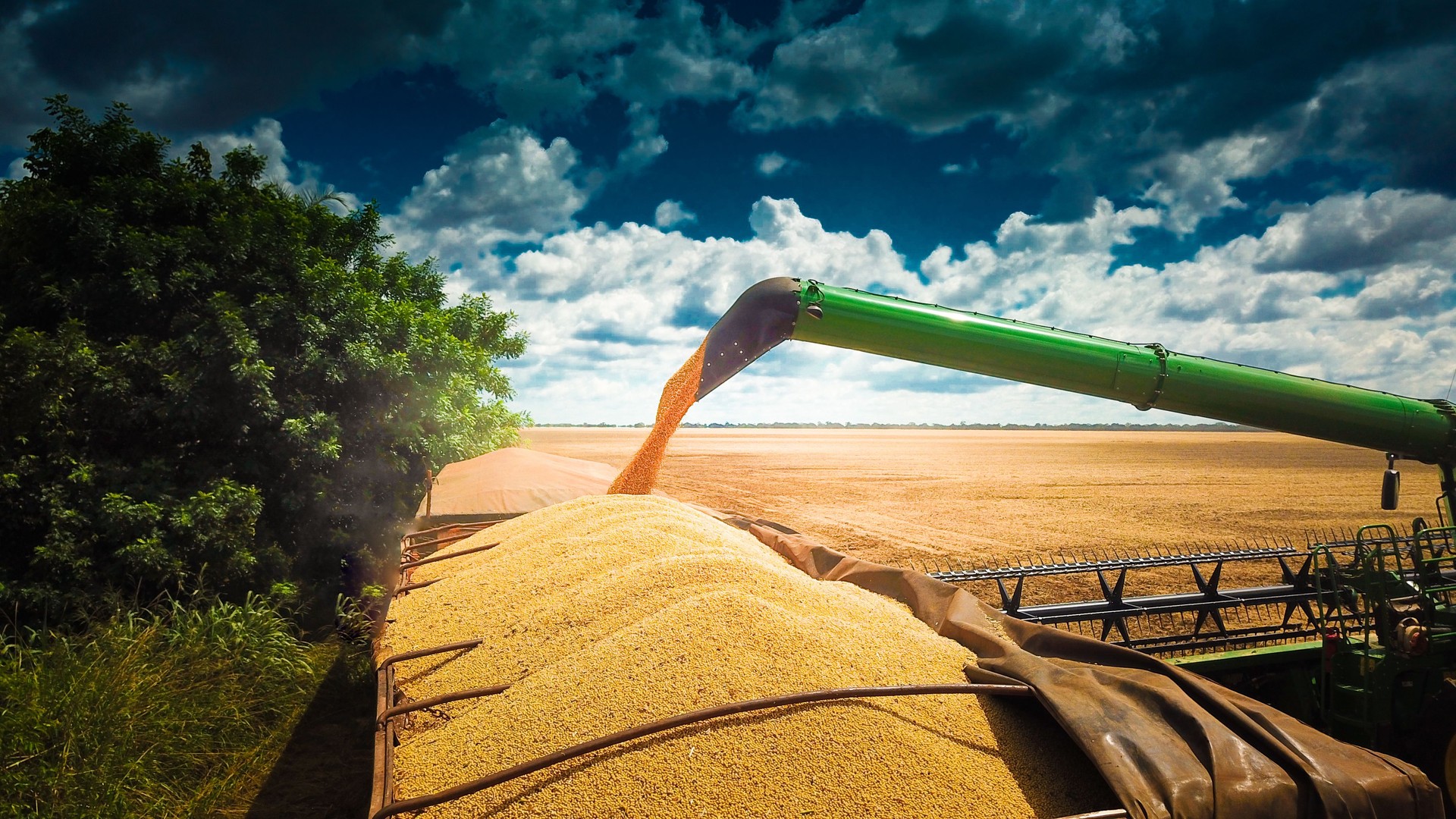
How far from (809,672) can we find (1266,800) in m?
1.24

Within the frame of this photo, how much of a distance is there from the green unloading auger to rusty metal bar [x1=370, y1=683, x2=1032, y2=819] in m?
1.78

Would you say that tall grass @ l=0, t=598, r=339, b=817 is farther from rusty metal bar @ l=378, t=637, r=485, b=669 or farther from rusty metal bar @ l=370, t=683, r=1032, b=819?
rusty metal bar @ l=370, t=683, r=1032, b=819

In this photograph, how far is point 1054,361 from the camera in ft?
11.7

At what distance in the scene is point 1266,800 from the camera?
6.02 feet

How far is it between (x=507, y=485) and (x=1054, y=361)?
5716mm

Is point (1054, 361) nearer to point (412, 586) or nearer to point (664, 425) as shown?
point (664, 425)

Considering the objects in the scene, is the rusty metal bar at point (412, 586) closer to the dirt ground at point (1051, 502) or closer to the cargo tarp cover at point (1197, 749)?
the cargo tarp cover at point (1197, 749)

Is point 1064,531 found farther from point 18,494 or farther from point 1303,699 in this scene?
point 18,494

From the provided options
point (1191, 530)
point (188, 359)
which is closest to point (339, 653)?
point (188, 359)

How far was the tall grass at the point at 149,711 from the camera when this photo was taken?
3.75 meters

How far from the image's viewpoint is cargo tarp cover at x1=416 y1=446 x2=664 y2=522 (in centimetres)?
704

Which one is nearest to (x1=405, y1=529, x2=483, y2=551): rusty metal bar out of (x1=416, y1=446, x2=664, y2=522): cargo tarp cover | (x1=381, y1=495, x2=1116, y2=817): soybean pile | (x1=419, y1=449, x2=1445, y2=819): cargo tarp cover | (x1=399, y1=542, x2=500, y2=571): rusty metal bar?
(x1=399, y1=542, x2=500, y2=571): rusty metal bar

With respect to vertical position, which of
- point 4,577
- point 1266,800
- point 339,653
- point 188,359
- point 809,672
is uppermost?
point 188,359

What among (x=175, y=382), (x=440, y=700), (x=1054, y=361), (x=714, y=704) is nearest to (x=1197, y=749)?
(x=714, y=704)
